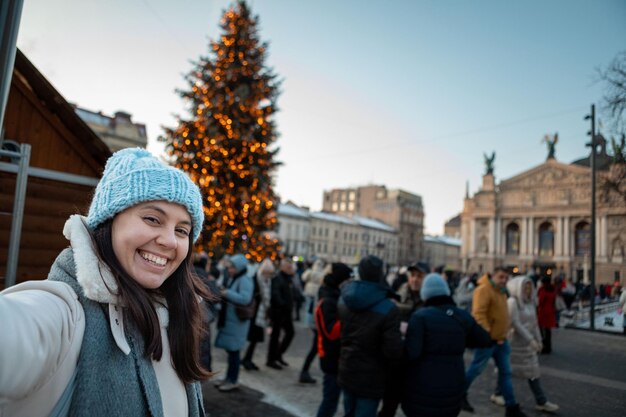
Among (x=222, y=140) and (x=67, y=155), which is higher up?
(x=222, y=140)

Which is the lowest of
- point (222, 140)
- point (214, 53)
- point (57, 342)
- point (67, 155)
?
point (57, 342)

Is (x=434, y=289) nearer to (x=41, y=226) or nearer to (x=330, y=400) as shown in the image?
(x=330, y=400)

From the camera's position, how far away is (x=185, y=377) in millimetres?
1454

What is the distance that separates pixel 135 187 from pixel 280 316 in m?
6.73

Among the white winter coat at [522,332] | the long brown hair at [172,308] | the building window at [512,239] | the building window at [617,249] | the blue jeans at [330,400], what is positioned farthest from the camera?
the building window at [512,239]

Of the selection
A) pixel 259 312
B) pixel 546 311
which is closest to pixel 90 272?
pixel 259 312

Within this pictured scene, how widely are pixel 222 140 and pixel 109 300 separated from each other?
518 inches

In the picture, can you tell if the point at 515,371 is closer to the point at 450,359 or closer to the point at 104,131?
the point at 450,359

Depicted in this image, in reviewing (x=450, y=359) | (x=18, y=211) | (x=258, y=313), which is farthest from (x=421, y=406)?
(x=258, y=313)

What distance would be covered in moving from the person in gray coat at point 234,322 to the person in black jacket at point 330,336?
1694 millimetres

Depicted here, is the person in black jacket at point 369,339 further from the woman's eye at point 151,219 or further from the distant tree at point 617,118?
the woman's eye at point 151,219

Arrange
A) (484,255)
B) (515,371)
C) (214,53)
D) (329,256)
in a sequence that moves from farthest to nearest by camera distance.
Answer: (329,256) < (484,255) < (214,53) < (515,371)

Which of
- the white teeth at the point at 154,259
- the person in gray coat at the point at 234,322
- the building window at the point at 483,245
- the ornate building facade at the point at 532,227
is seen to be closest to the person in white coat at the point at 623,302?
the ornate building facade at the point at 532,227

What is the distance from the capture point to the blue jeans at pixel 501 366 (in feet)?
17.0
